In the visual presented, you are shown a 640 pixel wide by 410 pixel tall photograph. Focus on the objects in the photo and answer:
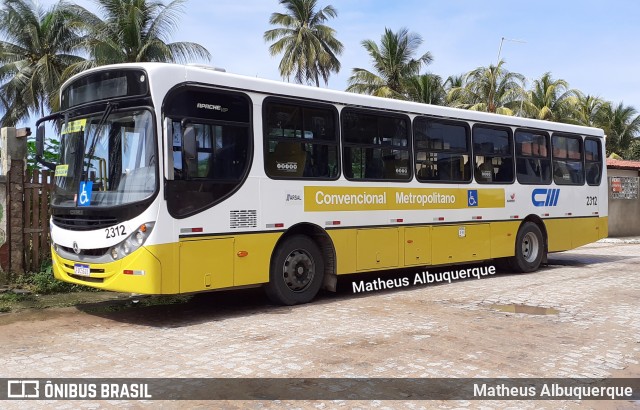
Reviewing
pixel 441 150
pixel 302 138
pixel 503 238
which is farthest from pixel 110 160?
pixel 503 238

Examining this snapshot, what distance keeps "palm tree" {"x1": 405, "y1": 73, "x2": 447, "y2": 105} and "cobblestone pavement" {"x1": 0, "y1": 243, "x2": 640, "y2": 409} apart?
98.1ft

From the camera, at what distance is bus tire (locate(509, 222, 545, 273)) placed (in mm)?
12742

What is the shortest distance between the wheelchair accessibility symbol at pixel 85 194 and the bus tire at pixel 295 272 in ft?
8.29

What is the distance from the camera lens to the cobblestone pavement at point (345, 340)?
5.45 meters

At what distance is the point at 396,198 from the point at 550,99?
3605 cm

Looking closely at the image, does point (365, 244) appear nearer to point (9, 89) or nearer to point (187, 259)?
point (187, 259)

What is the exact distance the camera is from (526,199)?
1280cm

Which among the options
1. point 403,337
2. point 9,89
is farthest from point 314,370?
point 9,89

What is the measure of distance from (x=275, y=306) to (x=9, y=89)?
3213 cm

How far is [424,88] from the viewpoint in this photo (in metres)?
38.8

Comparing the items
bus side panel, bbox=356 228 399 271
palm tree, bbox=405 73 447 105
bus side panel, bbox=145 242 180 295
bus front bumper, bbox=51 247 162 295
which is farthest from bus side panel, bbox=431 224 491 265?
palm tree, bbox=405 73 447 105

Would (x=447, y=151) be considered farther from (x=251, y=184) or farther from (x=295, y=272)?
(x=251, y=184)

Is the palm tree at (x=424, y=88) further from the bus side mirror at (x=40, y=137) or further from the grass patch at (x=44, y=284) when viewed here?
the bus side mirror at (x=40, y=137)

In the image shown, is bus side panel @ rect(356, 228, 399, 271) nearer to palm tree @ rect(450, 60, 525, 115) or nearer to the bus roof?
the bus roof
